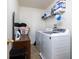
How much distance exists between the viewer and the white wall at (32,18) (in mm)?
5215

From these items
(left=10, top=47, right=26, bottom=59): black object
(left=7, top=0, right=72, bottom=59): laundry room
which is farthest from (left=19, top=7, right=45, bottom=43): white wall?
(left=10, top=47, right=26, bottom=59): black object

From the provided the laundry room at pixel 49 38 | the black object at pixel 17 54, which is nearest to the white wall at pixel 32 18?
the laundry room at pixel 49 38

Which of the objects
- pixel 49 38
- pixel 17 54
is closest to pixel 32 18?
pixel 49 38

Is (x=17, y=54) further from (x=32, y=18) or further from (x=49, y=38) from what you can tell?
(x=32, y=18)

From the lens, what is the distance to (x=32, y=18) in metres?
5.36

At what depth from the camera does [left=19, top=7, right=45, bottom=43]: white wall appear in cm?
521

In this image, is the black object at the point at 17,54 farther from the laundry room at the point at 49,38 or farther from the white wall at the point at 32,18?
the white wall at the point at 32,18

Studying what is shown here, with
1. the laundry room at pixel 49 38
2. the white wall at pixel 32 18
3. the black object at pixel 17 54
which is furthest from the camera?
the white wall at pixel 32 18

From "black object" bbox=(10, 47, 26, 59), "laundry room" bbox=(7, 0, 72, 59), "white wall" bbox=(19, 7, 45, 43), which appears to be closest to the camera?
"black object" bbox=(10, 47, 26, 59)

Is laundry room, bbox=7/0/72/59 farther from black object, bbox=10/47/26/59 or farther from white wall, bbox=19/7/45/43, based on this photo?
white wall, bbox=19/7/45/43
